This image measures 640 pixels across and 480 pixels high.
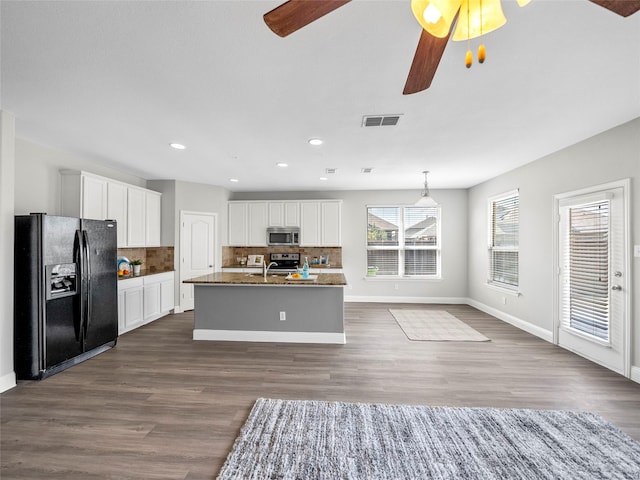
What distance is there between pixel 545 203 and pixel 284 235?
4688 millimetres

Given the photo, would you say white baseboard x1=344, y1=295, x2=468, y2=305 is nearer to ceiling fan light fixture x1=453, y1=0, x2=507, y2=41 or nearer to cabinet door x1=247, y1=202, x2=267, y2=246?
cabinet door x1=247, y1=202, x2=267, y2=246

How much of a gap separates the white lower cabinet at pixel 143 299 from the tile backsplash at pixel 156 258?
0.84 ft

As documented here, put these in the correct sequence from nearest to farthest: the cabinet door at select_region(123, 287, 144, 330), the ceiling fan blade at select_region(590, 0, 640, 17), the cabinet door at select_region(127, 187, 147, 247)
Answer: the ceiling fan blade at select_region(590, 0, 640, 17)
the cabinet door at select_region(123, 287, 144, 330)
the cabinet door at select_region(127, 187, 147, 247)

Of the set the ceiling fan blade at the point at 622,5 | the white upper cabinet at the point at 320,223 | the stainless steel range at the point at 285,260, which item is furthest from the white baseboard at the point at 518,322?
the ceiling fan blade at the point at 622,5

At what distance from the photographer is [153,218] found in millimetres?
5488

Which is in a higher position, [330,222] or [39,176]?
[39,176]

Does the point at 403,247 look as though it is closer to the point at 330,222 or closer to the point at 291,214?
the point at 330,222

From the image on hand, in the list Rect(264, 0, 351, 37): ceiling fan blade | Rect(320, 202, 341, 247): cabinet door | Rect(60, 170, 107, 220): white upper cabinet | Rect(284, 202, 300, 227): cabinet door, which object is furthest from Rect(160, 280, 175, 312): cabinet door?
Rect(264, 0, 351, 37): ceiling fan blade

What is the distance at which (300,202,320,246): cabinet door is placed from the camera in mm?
6660

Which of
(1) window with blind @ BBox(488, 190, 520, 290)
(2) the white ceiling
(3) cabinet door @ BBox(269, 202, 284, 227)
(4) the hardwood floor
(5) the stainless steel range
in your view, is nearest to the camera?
(2) the white ceiling

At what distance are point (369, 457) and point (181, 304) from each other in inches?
195

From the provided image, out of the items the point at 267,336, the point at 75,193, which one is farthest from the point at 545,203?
the point at 75,193

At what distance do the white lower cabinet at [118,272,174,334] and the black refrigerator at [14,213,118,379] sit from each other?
0.54m

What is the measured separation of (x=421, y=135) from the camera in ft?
11.0
